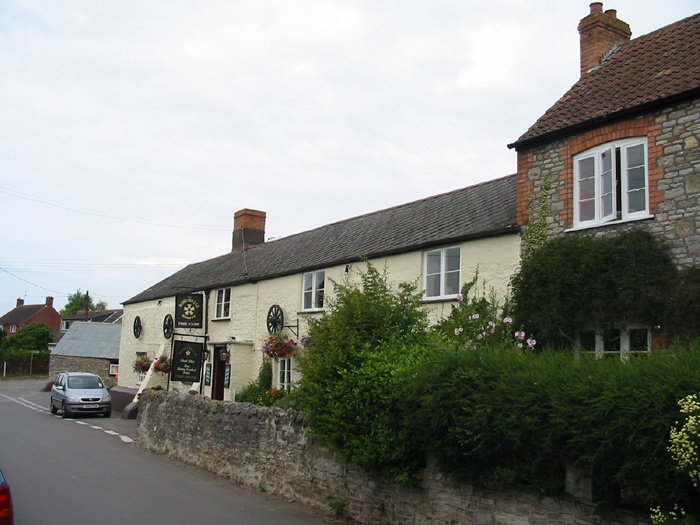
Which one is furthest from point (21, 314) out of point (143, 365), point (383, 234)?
point (383, 234)

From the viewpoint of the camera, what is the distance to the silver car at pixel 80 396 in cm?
2564

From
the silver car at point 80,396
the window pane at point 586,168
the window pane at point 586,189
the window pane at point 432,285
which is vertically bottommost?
the silver car at point 80,396

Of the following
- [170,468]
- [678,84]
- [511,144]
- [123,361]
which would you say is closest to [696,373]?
[678,84]

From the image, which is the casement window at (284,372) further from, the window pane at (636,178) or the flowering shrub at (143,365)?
the window pane at (636,178)

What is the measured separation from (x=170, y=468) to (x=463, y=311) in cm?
703

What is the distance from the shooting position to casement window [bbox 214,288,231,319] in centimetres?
2511

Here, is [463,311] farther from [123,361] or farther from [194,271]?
[123,361]

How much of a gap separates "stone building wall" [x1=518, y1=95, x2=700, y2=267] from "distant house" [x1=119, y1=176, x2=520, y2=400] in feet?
5.20

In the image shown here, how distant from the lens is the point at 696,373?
5.52 m

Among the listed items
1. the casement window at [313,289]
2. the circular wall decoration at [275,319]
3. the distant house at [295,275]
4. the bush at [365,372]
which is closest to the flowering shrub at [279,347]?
the distant house at [295,275]

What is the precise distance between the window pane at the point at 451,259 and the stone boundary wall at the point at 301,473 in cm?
543

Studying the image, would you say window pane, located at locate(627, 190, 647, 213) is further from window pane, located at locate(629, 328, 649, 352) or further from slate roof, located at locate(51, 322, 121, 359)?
slate roof, located at locate(51, 322, 121, 359)

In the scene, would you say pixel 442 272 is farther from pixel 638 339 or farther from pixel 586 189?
pixel 638 339

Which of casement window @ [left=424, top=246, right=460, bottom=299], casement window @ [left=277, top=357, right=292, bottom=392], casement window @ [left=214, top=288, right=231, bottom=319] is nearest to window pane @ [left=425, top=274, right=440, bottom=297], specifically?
casement window @ [left=424, top=246, right=460, bottom=299]
